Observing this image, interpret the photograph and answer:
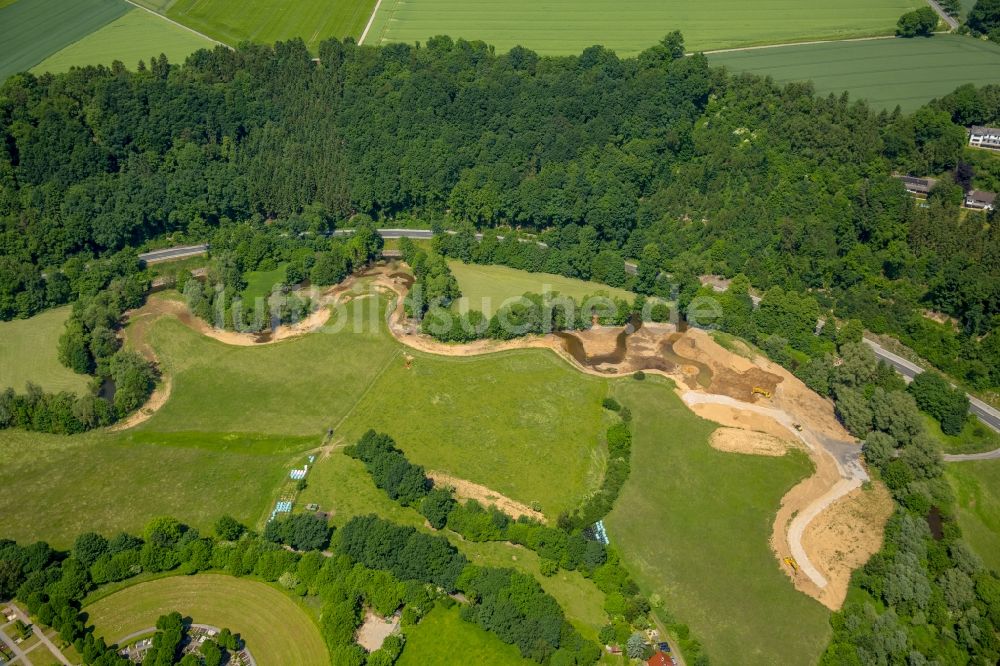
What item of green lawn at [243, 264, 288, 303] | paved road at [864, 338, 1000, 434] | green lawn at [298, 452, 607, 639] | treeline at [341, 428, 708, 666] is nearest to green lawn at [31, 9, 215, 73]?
green lawn at [243, 264, 288, 303]

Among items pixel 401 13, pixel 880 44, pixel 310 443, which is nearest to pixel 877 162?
pixel 880 44

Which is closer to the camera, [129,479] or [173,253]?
[129,479]

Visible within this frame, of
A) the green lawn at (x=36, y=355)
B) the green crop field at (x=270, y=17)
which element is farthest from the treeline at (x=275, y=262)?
the green crop field at (x=270, y=17)

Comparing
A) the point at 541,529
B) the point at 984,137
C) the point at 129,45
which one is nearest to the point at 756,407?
the point at 541,529

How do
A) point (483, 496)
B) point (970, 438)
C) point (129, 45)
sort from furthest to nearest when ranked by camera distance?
point (129, 45) < point (970, 438) < point (483, 496)

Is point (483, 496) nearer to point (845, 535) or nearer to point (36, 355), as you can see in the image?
point (845, 535)

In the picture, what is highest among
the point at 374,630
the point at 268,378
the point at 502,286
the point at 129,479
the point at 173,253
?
the point at 173,253
